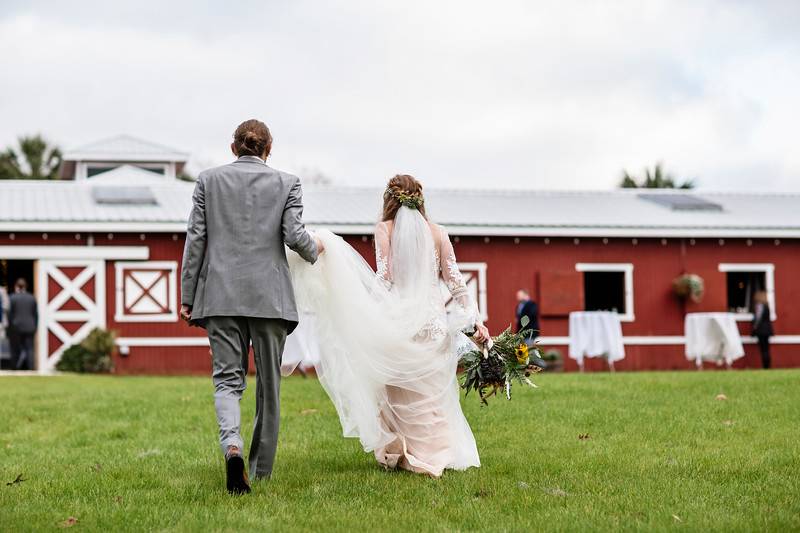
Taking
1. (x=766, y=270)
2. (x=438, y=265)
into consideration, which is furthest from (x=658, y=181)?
(x=438, y=265)

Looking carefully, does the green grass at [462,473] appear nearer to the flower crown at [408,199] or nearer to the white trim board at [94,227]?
the flower crown at [408,199]

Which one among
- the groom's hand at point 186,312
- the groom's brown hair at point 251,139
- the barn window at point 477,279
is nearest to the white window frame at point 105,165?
the barn window at point 477,279

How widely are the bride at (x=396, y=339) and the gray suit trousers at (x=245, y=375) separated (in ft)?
1.69

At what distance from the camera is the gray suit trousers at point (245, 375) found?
233 inches

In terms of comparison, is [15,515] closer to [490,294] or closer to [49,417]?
[49,417]

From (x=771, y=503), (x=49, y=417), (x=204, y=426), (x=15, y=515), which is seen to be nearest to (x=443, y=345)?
(x=771, y=503)

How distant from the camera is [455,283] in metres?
6.80

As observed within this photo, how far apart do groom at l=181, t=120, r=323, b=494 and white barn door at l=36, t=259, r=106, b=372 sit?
14.9 m

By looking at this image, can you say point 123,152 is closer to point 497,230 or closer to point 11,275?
point 11,275

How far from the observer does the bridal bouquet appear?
21.9ft

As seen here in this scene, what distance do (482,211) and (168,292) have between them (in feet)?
24.2

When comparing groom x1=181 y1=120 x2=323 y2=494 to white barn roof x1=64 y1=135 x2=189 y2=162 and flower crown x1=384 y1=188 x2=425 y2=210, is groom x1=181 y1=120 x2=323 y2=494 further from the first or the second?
white barn roof x1=64 y1=135 x2=189 y2=162

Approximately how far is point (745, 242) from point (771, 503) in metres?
19.3

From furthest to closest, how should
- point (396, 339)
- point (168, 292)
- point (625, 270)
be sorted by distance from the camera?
point (625, 270)
point (168, 292)
point (396, 339)
